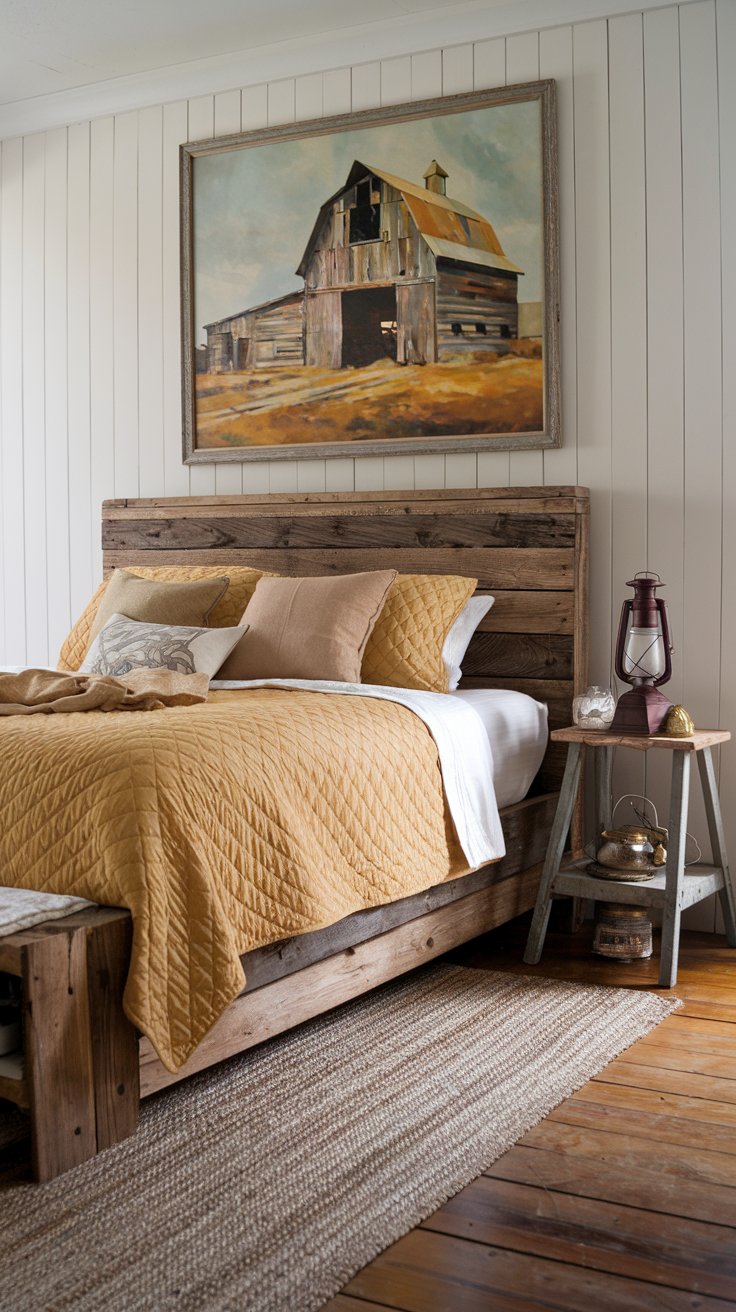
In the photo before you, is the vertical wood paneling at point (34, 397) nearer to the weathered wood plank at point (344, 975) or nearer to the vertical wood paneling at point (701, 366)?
the weathered wood plank at point (344, 975)

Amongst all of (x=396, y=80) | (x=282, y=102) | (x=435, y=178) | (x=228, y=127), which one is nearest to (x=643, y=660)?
(x=435, y=178)

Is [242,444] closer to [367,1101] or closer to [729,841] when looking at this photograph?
[729,841]

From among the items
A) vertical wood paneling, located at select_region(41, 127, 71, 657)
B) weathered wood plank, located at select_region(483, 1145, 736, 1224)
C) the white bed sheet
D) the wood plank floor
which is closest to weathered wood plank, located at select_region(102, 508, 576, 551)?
vertical wood paneling, located at select_region(41, 127, 71, 657)

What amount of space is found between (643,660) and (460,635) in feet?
1.79

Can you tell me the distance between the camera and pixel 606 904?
3225 mm

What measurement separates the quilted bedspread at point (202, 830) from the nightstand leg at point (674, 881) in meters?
0.62

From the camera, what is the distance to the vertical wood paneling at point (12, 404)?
471 centimetres

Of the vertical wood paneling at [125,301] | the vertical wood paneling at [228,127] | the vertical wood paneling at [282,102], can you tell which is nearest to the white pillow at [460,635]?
the vertical wood paneling at [228,127]

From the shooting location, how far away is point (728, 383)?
344 centimetres

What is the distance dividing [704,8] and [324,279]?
4.39 ft

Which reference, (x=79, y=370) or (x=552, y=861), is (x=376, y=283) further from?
(x=552, y=861)

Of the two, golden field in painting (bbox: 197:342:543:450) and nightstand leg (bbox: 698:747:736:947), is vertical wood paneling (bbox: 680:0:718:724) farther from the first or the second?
golden field in painting (bbox: 197:342:543:450)

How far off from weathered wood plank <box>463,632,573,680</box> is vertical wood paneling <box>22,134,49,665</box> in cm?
183

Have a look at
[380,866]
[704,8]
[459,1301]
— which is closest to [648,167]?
[704,8]
